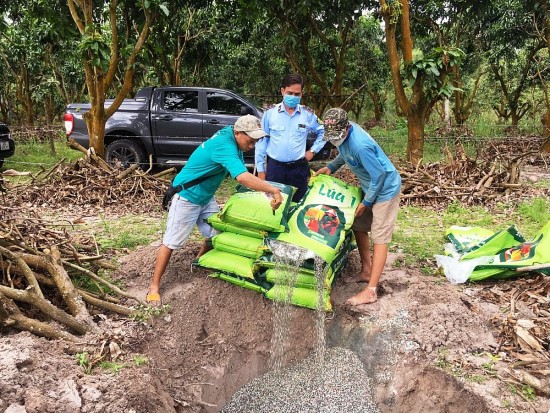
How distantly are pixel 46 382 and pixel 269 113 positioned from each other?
279cm

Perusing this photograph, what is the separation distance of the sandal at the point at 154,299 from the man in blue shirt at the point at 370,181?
4.77 ft

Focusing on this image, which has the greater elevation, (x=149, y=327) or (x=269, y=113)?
(x=269, y=113)

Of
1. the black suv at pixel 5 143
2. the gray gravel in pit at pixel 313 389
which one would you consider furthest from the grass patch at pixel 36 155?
the gray gravel in pit at pixel 313 389

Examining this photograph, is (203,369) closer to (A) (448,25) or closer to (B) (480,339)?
(B) (480,339)

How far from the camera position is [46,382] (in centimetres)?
241

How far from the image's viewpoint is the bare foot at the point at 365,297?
3.56m

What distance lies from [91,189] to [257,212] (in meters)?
3.62

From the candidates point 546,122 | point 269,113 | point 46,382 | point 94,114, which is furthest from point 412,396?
point 546,122

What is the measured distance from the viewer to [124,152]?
7.59 metres


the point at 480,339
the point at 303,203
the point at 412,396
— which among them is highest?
the point at 303,203

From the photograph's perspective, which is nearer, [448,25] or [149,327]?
[149,327]

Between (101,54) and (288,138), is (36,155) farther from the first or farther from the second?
(288,138)

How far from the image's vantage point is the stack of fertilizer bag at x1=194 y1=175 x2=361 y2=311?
3.38 metres

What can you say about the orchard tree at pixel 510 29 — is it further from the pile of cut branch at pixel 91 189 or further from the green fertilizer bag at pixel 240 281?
the green fertilizer bag at pixel 240 281
